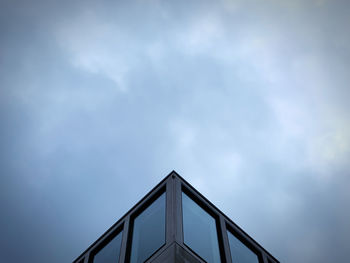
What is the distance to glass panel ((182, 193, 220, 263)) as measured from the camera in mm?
13041

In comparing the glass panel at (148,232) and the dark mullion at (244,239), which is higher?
the dark mullion at (244,239)

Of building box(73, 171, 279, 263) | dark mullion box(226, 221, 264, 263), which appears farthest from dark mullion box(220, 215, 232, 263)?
dark mullion box(226, 221, 264, 263)

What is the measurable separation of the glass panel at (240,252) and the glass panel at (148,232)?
12.1ft

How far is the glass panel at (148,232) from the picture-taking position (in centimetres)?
1285

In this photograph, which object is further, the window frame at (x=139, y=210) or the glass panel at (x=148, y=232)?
the window frame at (x=139, y=210)

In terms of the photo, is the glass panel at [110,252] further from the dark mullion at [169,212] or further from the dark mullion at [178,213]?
the dark mullion at [178,213]

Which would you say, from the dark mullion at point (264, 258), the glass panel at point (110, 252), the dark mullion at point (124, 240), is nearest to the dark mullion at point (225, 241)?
the dark mullion at point (264, 258)

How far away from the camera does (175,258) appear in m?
10.9

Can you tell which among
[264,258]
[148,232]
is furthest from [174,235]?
[264,258]

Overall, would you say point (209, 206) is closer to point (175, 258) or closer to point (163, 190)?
point (163, 190)

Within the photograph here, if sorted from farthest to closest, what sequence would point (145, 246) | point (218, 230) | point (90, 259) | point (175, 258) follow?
point (90, 259) → point (218, 230) → point (145, 246) → point (175, 258)

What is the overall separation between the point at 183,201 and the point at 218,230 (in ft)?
7.59

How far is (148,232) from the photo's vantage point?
45.4 feet

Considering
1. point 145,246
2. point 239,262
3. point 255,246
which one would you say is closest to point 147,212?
point 145,246
